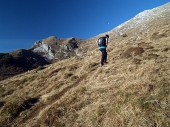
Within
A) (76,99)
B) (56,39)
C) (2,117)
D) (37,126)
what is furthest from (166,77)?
(56,39)

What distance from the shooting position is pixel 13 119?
17.8 feet

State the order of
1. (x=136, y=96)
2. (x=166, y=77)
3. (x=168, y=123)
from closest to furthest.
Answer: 1. (x=168, y=123)
2. (x=136, y=96)
3. (x=166, y=77)

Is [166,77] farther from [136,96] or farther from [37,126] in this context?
[37,126]

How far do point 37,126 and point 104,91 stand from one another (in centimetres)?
308

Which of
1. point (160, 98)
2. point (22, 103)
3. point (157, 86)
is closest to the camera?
point (160, 98)

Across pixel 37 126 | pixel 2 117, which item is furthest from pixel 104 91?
pixel 2 117

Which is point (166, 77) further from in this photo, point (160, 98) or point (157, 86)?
point (160, 98)

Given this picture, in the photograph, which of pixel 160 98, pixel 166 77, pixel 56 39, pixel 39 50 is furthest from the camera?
pixel 56 39

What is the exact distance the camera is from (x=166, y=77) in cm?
495

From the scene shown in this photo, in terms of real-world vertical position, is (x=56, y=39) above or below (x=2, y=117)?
above

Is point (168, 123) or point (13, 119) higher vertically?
point (168, 123)

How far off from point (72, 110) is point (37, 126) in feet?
4.51

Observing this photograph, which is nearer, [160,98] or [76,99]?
[160,98]

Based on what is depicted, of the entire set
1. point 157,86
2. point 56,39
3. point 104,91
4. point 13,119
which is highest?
point 56,39
